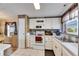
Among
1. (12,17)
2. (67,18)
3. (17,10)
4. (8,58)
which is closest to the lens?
(8,58)

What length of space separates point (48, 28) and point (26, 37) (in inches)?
26.4

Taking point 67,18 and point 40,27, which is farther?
point 40,27

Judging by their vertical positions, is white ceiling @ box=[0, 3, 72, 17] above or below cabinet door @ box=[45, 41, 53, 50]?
above

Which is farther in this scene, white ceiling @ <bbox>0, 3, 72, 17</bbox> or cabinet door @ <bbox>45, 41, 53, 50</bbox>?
cabinet door @ <bbox>45, 41, 53, 50</bbox>

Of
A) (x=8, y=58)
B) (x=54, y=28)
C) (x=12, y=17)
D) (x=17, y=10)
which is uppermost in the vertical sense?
(x=17, y=10)

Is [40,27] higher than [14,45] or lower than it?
higher

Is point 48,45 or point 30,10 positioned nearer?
point 30,10

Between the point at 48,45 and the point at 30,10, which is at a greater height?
the point at 30,10

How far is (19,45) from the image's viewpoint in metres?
2.12

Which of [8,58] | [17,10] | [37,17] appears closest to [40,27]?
[37,17]

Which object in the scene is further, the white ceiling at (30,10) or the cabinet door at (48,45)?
the cabinet door at (48,45)

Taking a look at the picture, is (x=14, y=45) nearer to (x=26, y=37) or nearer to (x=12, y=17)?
(x=12, y=17)

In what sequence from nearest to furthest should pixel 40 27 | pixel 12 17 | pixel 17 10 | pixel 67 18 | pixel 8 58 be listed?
pixel 8 58 < pixel 12 17 < pixel 17 10 < pixel 67 18 < pixel 40 27

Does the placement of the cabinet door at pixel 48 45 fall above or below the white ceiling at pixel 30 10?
below
